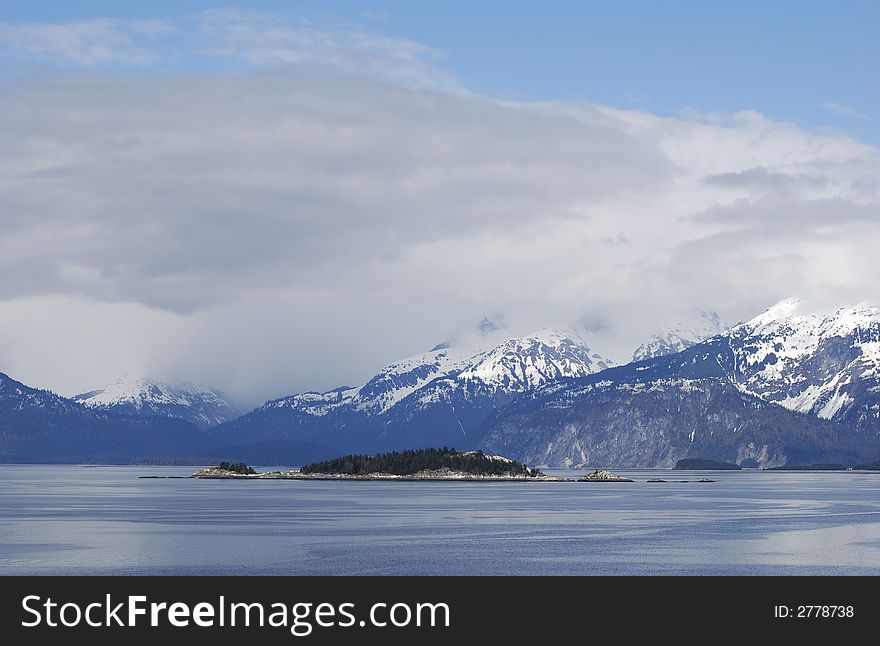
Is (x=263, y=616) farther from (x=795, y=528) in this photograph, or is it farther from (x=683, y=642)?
→ (x=795, y=528)

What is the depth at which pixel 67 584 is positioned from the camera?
104m

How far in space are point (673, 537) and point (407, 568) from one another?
5350 cm

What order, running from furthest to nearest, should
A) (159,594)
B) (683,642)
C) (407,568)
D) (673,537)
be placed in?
(673,537), (407,568), (159,594), (683,642)

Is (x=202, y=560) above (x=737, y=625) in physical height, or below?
above

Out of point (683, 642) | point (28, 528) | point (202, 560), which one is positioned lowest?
point (683, 642)

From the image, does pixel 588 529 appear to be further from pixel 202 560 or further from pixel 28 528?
pixel 28 528

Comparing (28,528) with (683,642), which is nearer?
(683,642)

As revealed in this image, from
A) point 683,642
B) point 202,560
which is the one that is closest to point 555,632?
point 683,642

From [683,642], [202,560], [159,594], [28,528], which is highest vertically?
[28,528]

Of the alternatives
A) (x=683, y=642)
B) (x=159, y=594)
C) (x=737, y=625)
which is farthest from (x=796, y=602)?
(x=159, y=594)

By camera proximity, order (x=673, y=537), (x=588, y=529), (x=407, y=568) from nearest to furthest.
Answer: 1. (x=407, y=568)
2. (x=673, y=537)
3. (x=588, y=529)

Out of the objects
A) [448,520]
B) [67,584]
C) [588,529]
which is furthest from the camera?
[448,520]

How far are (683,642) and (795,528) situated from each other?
4378 inches

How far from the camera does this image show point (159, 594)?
300 feet
